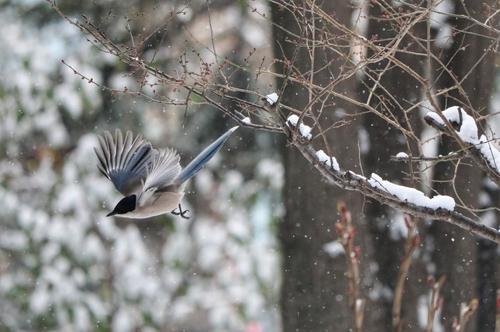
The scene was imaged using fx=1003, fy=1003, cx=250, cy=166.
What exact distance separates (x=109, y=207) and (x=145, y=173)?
497cm

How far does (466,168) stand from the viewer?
6582mm

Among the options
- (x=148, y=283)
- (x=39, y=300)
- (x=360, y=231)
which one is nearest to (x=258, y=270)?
(x=148, y=283)

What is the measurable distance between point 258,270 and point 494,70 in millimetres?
2976

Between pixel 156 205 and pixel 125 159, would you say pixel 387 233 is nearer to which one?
pixel 125 159

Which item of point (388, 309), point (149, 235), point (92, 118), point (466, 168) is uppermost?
point (92, 118)

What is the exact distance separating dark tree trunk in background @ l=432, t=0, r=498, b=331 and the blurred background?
5.64 feet

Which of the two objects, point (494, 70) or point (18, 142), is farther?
point (18, 142)

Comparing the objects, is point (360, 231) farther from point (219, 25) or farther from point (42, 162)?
point (42, 162)

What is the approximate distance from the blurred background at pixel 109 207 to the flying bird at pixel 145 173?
404 centimetres

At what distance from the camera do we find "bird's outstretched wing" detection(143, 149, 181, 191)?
333 centimetres

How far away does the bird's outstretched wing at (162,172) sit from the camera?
131 inches

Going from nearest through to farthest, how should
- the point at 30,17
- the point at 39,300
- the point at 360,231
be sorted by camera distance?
the point at 360,231, the point at 30,17, the point at 39,300

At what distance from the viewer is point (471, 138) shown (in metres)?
3.01

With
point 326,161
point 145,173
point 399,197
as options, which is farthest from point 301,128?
point 145,173
